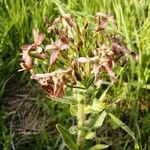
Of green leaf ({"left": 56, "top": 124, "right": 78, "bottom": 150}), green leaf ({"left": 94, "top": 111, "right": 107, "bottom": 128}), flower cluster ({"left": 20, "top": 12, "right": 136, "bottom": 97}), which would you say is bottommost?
green leaf ({"left": 56, "top": 124, "right": 78, "bottom": 150})

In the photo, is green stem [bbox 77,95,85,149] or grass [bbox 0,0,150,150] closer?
green stem [bbox 77,95,85,149]

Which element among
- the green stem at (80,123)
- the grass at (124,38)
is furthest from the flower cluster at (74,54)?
the grass at (124,38)

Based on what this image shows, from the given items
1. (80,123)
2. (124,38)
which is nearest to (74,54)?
(80,123)

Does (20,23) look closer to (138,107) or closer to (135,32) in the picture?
(135,32)

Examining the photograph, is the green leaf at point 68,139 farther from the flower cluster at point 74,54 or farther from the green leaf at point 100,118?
the flower cluster at point 74,54

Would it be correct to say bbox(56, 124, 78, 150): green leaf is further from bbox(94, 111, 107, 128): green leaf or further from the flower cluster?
the flower cluster

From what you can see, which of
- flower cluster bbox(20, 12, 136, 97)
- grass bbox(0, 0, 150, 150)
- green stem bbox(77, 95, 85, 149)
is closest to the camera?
flower cluster bbox(20, 12, 136, 97)

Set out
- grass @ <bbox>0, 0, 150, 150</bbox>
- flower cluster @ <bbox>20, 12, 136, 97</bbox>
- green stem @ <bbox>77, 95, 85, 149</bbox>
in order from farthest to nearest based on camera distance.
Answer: grass @ <bbox>0, 0, 150, 150</bbox> → green stem @ <bbox>77, 95, 85, 149</bbox> → flower cluster @ <bbox>20, 12, 136, 97</bbox>

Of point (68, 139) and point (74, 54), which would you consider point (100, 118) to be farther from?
point (74, 54)

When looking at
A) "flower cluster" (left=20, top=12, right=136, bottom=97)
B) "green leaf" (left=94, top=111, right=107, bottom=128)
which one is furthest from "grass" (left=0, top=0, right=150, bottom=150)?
"flower cluster" (left=20, top=12, right=136, bottom=97)
